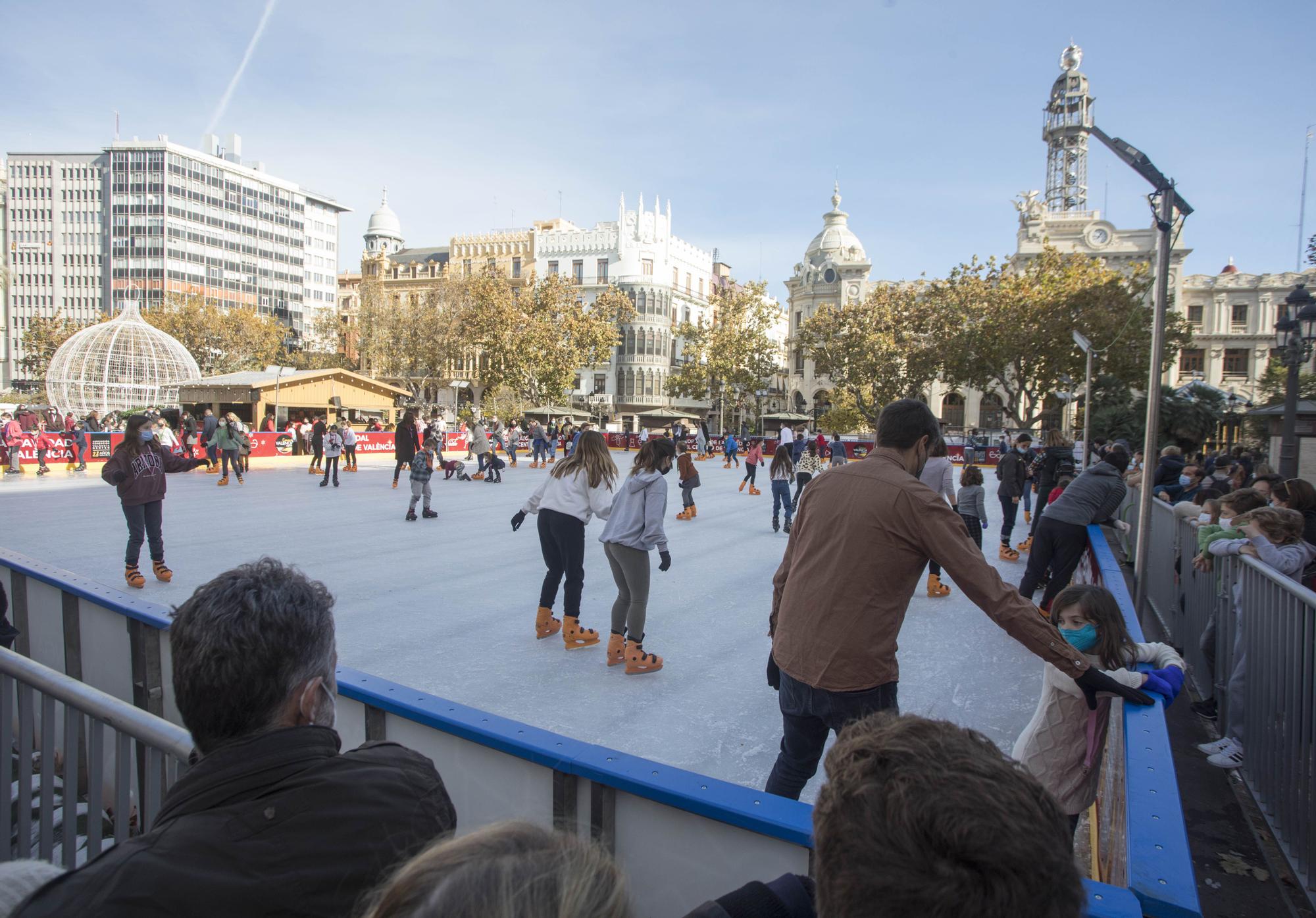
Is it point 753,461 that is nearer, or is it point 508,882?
point 508,882

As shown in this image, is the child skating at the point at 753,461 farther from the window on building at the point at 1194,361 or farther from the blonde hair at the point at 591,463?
the window on building at the point at 1194,361

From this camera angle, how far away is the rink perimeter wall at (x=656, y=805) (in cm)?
154

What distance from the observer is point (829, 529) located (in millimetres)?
2623

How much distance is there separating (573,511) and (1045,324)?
3287 cm

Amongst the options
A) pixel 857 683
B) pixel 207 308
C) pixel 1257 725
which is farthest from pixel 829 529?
pixel 207 308

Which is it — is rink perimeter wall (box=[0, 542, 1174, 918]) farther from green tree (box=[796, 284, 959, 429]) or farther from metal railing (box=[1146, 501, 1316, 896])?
green tree (box=[796, 284, 959, 429])

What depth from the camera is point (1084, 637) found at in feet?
9.70

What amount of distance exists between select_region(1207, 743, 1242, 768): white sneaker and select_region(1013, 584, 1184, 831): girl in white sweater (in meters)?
1.65

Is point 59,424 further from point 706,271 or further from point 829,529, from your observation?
point 706,271

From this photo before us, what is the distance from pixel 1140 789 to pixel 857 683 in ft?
2.87

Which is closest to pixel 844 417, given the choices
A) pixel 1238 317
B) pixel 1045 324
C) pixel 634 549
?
pixel 1045 324

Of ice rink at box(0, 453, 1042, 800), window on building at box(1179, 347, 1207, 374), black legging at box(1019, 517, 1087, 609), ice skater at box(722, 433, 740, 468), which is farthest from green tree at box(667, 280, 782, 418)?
black legging at box(1019, 517, 1087, 609)

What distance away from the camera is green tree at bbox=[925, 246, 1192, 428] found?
3266 cm

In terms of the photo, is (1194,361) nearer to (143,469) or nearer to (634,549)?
(634,549)
